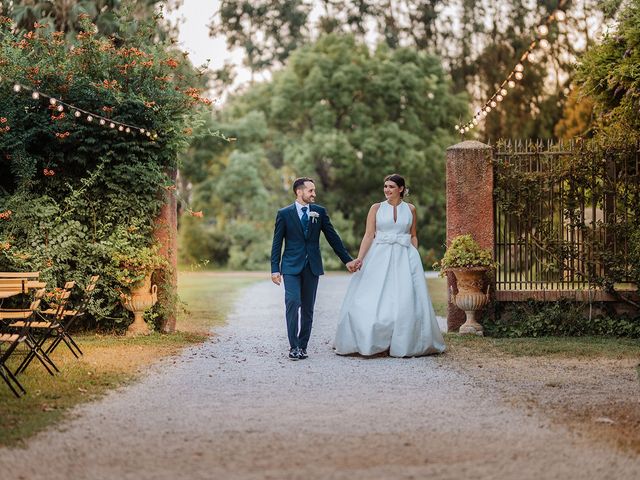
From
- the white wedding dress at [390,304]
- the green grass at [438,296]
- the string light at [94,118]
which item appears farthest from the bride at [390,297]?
the green grass at [438,296]

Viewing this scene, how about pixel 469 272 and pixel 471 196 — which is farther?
pixel 471 196

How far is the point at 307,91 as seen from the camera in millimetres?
38281

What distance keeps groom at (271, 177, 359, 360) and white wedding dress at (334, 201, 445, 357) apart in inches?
23.1

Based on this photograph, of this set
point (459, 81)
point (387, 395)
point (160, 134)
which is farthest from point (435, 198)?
point (387, 395)

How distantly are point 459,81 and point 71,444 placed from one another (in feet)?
120

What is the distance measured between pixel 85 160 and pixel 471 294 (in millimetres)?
5640

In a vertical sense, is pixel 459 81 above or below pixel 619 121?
above

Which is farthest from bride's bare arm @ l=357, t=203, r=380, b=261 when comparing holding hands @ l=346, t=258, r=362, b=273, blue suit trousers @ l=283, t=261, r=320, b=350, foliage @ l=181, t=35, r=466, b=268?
foliage @ l=181, t=35, r=466, b=268

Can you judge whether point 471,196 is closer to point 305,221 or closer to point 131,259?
point 305,221

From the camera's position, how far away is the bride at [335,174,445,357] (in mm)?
10555

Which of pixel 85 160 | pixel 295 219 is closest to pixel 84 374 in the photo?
pixel 295 219

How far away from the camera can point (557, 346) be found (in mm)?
11547

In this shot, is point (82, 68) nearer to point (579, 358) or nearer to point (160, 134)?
point (160, 134)

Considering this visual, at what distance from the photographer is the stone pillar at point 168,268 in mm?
13125
